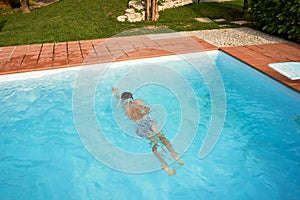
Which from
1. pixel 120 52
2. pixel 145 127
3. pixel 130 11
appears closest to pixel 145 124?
pixel 145 127

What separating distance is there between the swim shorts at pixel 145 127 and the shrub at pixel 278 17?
4.42 metres

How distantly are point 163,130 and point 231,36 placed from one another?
4.00 meters

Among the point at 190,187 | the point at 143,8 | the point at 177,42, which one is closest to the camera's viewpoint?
the point at 190,187

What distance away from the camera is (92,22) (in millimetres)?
7699

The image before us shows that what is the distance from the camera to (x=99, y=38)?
20.7ft

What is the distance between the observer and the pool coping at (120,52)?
15.6 ft

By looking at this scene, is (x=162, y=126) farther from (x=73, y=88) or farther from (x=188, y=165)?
(x=73, y=88)

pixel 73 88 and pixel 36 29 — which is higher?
pixel 36 29

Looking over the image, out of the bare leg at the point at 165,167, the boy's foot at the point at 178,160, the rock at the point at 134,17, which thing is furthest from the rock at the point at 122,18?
the boy's foot at the point at 178,160

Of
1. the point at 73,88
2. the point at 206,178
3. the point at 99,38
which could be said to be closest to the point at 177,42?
the point at 99,38

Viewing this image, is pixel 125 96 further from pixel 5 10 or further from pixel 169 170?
pixel 5 10

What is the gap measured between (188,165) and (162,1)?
813 centimetres

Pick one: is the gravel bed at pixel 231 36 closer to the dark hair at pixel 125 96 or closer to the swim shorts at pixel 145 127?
the dark hair at pixel 125 96

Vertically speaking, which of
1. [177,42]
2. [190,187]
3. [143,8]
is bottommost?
[190,187]
